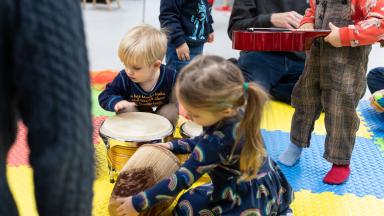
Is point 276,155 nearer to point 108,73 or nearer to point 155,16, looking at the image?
point 108,73

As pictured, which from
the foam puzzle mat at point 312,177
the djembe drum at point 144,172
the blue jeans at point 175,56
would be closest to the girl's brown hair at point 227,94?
the foam puzzle mat at point 312,177

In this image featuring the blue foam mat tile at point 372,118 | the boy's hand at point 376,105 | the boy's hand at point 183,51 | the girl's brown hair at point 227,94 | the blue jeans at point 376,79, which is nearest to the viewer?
the girl's brown hair at point 227,94

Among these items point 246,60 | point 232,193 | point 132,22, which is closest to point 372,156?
point 246,60

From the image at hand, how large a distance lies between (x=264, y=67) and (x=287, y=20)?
38 cm

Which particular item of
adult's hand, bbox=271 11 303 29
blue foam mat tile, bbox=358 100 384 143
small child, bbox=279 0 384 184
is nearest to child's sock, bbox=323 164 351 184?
small child, bbox=279 0 384 184

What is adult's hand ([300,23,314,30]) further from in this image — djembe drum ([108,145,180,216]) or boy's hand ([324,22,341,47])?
djembe drum ([108,145,180,216])

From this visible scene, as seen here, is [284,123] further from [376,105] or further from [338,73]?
[338,73]

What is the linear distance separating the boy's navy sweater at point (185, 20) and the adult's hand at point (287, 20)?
37cm

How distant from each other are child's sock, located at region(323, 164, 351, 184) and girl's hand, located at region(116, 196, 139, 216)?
0.90m

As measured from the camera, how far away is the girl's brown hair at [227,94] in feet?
3.87

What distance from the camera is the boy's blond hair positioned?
5.83ft

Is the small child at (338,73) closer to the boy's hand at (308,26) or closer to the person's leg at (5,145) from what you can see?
the boy's hand at (308,26)

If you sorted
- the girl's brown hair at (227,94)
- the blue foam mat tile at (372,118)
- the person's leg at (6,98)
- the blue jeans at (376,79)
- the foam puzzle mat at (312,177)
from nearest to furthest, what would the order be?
the person's leg at (6,98) < the girl's brown hair at (227,94) < the foam puzzle mat at (312,177) < the blue foam mat tile at (372,118) < the blue jeans at (376,79)

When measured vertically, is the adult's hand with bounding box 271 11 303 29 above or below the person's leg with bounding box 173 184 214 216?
above
